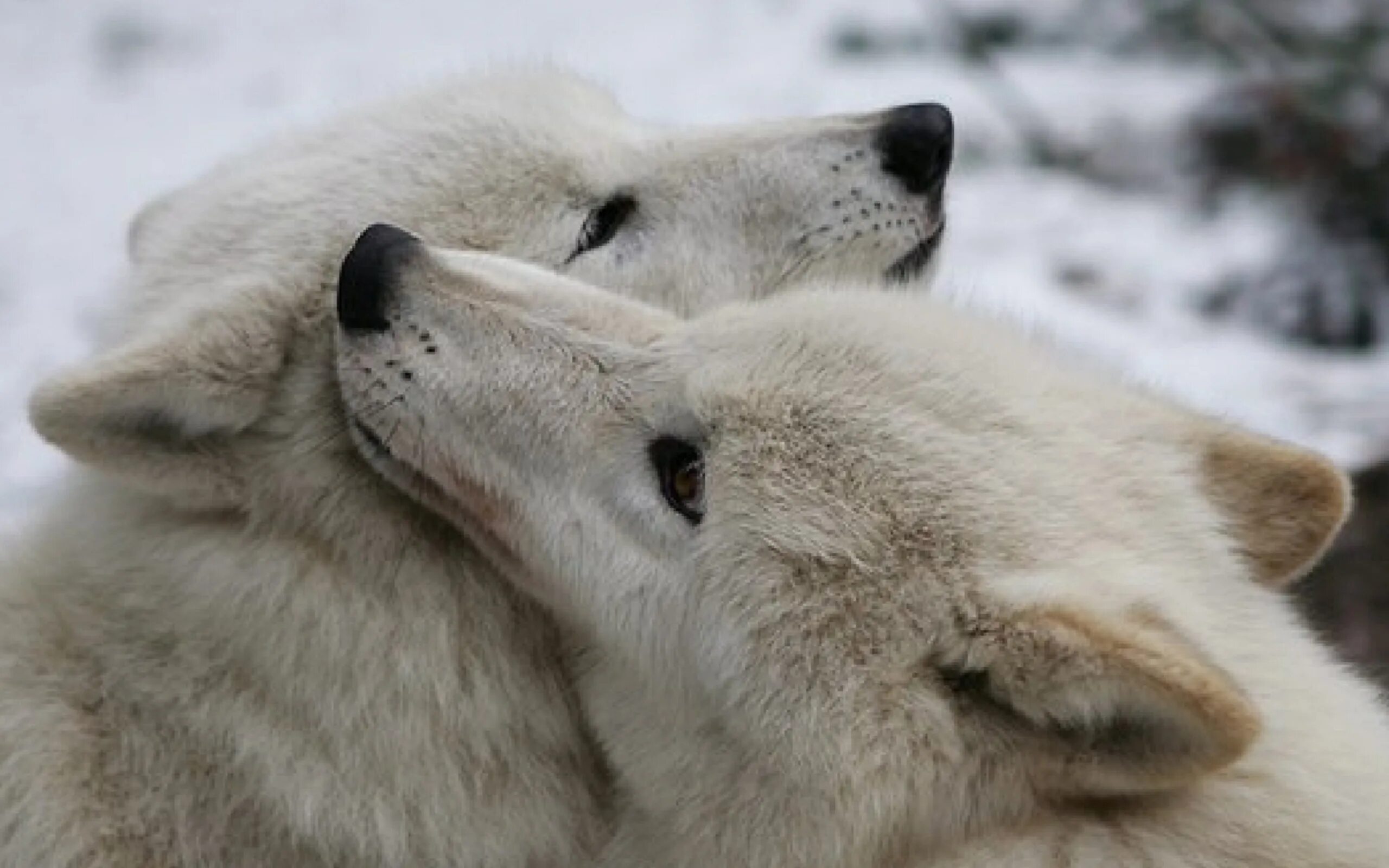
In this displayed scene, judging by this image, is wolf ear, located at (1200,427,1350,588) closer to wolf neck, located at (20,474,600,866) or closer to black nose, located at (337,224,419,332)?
wolf neck, located at (20,474,600,866)

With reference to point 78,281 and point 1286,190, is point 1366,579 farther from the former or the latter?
point 78,281

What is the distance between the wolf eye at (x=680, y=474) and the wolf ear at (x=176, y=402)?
2.47ft

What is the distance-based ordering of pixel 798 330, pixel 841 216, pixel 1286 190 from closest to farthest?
pixel 798 330
pixel 841 216
pixel 1286 190

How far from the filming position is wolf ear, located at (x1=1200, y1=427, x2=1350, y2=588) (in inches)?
156

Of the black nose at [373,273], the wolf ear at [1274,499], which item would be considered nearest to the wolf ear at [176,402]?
the black nose at [373,273]

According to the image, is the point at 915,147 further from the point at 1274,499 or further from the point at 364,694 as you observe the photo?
the point at 364,694

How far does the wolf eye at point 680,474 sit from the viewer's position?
3.79 m

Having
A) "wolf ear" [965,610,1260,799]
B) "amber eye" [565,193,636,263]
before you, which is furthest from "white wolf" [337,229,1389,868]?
"amber eye" [565,193,636,263]

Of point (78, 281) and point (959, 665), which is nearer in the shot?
point (959, 665)

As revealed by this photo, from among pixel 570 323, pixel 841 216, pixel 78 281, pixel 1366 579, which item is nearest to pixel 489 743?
pixel 570 323

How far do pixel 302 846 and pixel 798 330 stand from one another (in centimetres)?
128

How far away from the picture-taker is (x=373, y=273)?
3.82 metres

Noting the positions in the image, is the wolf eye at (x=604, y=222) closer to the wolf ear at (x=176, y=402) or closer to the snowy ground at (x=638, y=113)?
the wolf ear at (x=176, y=402)

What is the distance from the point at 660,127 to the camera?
4.73 m
